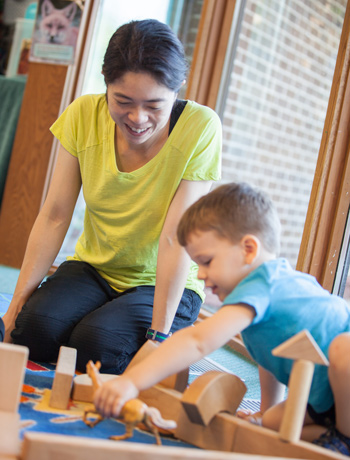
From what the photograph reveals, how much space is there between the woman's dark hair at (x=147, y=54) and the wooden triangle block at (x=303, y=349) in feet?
1.94

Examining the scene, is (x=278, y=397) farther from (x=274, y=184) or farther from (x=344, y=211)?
(x=274, y=184)

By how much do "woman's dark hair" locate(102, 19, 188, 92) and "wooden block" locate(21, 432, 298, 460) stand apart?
0.71 meters

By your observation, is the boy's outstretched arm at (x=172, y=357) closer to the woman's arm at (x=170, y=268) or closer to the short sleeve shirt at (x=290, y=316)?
the short sleeve shirt at (x=290, y=316)

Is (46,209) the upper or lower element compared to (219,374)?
upper

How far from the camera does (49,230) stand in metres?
1.32

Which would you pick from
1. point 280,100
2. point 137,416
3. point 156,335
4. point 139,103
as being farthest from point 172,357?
point 280,100

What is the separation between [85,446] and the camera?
614mm

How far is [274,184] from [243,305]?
1.93 metres

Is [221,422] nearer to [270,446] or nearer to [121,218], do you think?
[270,446]

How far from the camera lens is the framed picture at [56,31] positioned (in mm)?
2297

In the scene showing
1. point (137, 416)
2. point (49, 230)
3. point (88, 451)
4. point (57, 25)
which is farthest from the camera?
point (57, 25)

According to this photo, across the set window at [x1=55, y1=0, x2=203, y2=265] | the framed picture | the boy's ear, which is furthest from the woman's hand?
the framed picture

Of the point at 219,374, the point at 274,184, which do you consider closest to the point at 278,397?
the point at 219,374

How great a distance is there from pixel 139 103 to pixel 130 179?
0.77 feet
